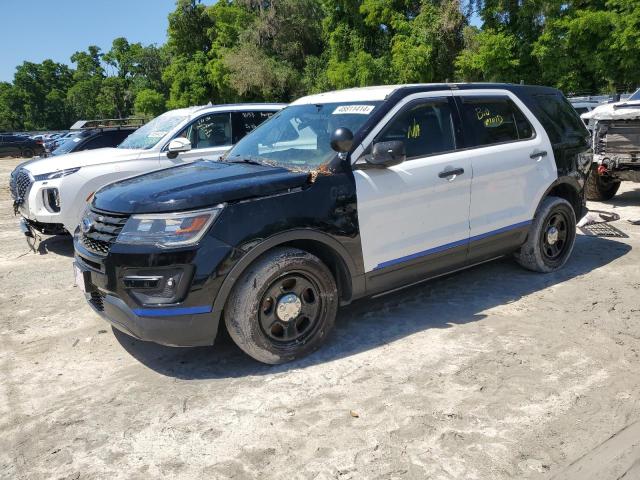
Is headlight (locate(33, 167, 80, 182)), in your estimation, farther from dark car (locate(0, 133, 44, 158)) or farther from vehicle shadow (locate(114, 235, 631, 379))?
dark car (locate(0, 133, 44, 158))

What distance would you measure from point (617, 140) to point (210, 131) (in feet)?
20.7

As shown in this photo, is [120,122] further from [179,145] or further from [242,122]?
[179,145]

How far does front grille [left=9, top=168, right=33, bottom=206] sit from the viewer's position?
722 centimetres

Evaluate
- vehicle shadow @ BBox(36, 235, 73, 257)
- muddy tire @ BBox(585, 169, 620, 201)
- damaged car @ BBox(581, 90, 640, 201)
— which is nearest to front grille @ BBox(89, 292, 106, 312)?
vehicle shadow @ BBox(36, 235, 73, 257)

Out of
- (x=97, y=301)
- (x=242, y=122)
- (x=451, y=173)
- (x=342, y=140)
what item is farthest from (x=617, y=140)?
(x=97, y=301)

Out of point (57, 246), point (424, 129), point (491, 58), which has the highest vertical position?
point (491, 58)

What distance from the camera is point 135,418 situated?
3.26m

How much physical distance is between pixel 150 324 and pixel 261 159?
1644mm

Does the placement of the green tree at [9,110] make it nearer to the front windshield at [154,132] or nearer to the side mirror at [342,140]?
the front windshield at [154,132]

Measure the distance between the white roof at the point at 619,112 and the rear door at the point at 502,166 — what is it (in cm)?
402

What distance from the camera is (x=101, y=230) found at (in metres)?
3.71

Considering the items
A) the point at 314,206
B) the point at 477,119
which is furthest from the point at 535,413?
the point at 477,119

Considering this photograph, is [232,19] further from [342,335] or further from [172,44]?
[342,335]

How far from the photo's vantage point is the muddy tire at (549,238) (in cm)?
545
